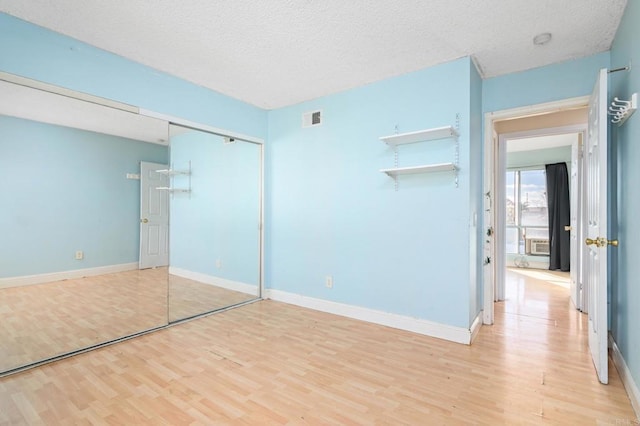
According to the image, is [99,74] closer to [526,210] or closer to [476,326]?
[476,326]

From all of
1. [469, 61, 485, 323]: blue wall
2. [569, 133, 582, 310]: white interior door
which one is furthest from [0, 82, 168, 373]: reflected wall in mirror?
[569, 133, 582, 310]: white interior door

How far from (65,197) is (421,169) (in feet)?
11.6

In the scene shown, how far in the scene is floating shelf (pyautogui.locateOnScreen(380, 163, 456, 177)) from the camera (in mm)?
2819

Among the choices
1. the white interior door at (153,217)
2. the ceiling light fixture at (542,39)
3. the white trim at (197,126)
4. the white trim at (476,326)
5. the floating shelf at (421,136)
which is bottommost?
the white trim at (476,326)

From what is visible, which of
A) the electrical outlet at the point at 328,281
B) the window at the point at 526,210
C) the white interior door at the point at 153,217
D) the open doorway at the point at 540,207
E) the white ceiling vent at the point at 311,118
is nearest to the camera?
the white interior door at the point at 153,217

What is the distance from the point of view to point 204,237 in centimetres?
421

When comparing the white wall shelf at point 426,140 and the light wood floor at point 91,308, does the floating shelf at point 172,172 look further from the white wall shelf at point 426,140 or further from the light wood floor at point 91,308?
the white wall shelf at point 426,140

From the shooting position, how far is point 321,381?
214 cm

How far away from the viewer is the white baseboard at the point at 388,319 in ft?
9.25

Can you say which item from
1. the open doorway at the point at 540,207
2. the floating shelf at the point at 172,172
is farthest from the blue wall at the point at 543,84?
the floating shelf at the point at 172,172

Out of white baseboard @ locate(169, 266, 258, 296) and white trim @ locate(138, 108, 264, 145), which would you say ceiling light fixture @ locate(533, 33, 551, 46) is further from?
white baseboard @ locate(169, 266, 258, 296)

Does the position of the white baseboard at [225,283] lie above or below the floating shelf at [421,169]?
below

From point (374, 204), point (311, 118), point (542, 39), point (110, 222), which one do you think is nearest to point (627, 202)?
point (542, 39)

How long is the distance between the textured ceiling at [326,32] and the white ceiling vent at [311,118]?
628 mm
